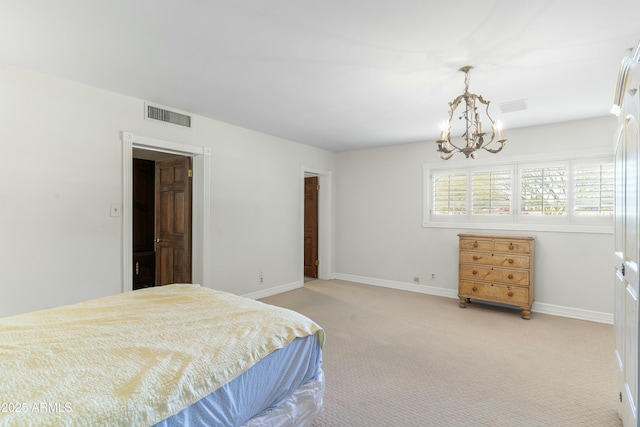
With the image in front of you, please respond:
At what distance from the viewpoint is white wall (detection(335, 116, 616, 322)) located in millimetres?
3930

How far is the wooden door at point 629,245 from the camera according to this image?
4.81ft

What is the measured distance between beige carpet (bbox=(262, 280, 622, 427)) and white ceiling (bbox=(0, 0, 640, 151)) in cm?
246

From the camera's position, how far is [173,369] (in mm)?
1311

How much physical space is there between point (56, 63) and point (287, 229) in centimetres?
345

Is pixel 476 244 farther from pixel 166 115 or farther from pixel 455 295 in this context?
pixel 166 115

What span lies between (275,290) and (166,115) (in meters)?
2.93

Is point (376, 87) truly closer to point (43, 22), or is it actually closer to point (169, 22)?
point (169, 22)

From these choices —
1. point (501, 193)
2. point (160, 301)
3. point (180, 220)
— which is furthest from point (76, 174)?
point (501, 193)

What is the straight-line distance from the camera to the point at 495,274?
4176mm

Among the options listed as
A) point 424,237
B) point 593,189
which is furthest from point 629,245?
point 424,237

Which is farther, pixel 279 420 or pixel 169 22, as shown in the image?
pixel 169 22

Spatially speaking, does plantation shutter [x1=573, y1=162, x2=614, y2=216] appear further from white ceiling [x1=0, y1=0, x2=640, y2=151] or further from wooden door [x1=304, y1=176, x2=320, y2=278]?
wooden door [x1=304, y1=176, x2=320, y2=278]

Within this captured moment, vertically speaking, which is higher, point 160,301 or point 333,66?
point 333,66

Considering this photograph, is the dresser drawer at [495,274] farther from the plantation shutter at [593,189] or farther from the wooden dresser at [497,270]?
the plantation shutter at [593,189]
